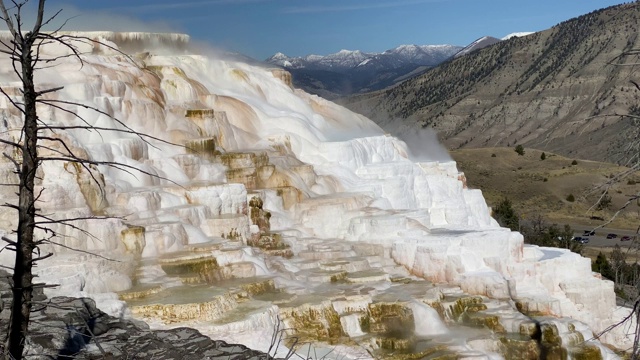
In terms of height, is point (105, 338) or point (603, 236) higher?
point (105, 338)

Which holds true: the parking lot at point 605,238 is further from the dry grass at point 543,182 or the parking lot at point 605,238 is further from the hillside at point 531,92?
the hillside at point 531,92

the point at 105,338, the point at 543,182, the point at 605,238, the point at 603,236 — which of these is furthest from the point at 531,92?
the point at 105,338

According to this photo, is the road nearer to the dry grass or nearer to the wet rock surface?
the dry grass

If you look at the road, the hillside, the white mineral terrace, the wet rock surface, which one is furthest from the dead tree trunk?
the hillside

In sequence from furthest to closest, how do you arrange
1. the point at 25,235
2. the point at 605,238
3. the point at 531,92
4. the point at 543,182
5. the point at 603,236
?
the point at 531,92 → the point at 543,182 → the point at 603,236 → the point at 605,238 → the point at 25,235

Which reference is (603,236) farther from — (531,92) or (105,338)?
(531,92)

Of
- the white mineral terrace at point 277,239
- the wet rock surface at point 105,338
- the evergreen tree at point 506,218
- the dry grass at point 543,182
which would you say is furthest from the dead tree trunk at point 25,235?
the dry grass at point 543,182
